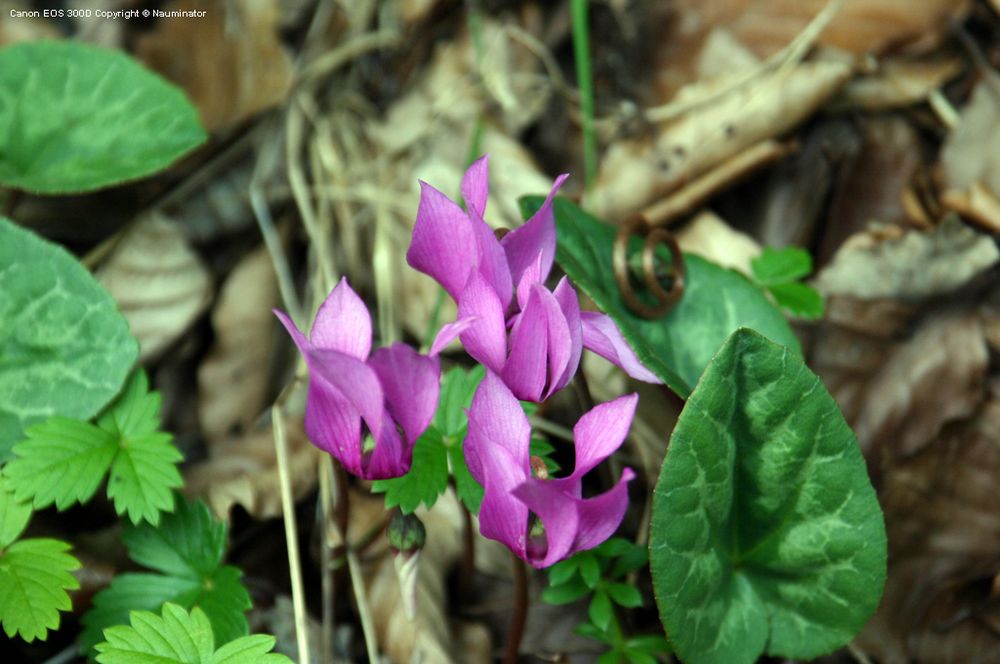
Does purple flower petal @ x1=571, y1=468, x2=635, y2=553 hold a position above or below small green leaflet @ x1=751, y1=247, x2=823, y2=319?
above

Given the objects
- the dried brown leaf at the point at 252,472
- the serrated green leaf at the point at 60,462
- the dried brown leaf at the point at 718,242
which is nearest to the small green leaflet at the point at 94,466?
the serrated green leaf at the point at 60,462

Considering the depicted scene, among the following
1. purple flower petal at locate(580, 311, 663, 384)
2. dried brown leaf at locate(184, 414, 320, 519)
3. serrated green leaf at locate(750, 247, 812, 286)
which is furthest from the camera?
serrated green leaf at locate(750, 247, 812, 286)

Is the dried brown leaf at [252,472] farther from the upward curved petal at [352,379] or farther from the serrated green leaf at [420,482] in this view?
the upward curved petal at [352,379]

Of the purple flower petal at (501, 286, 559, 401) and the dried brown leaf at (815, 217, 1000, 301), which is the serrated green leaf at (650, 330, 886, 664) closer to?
the purple flower petal at (501, 286, 559, 401)

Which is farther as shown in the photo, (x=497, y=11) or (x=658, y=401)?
(x=497, y=11)

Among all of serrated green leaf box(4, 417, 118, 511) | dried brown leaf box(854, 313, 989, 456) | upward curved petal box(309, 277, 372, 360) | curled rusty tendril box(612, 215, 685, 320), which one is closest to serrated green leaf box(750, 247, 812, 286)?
curled rusty tendril box(612, 215, 685, 320)

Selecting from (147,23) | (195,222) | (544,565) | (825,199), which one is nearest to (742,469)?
(544,565)

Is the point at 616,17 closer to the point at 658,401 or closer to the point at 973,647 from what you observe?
the point at 658,401

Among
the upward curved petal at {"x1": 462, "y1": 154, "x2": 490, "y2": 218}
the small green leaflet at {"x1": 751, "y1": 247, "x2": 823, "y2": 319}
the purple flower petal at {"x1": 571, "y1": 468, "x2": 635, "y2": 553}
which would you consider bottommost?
the small green leaflet at {"x1": 751, "y1": 247, "x2": 823, "y2": 319}
